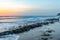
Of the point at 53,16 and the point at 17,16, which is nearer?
the point at 53,16

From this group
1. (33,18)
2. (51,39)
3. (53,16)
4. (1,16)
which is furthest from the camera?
(1,16)

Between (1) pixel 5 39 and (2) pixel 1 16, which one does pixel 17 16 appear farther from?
(1) pixel 5 39

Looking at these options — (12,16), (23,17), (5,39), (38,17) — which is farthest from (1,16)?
(5,39)

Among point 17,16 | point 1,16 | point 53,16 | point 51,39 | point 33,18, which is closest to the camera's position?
point 51,39

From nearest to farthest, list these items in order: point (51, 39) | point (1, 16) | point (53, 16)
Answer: point (51, 39)
point (53, 16)
point (1, 16)

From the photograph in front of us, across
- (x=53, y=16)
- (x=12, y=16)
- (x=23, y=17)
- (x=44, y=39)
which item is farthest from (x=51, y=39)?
(x=12, y=16)

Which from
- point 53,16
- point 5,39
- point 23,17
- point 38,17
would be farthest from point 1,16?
point 5,39

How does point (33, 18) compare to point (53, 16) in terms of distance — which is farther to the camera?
point (33, 18)

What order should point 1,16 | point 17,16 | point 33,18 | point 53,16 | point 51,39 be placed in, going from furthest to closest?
point 1,16 < point 17,16 < point 33,18 < point 53,16 < point 51,39

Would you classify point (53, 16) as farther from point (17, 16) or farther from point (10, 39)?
point (10, 39)
